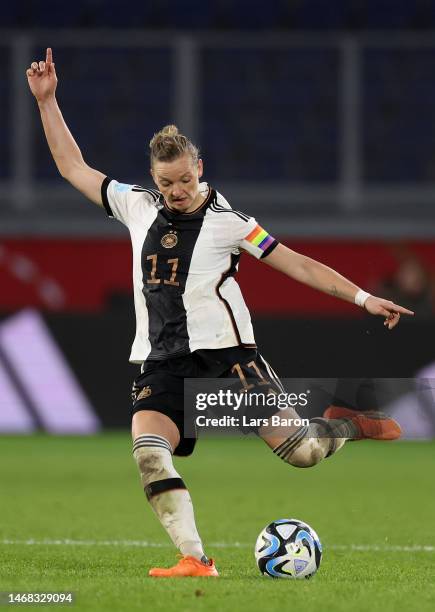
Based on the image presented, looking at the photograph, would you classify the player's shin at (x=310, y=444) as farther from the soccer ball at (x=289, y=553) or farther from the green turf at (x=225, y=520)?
the green turf at (x=225, y=520)

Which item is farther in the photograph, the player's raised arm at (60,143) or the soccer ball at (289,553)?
the player's raised arm at (60,143)

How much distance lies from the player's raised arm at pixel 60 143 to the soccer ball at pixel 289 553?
5.70 feet

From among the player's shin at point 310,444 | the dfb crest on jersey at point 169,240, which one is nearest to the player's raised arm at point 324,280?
the dfb crest on jersey at point 169,240

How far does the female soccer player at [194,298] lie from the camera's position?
624cm

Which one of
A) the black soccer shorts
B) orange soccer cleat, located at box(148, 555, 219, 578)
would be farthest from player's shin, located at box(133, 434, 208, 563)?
the black soccer shorts

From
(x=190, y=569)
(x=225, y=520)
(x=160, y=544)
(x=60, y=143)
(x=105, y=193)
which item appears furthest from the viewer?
(x=225, y=520)

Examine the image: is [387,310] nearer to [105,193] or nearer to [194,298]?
[194,298]

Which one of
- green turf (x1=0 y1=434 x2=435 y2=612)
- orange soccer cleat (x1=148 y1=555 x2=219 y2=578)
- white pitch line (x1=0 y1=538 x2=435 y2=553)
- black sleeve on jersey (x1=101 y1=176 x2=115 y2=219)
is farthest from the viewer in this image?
white pitch line (x1=0 y1=538 x2=435 y2=553)

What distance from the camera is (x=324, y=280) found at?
20.7ft

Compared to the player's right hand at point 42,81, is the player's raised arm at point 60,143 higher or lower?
lower

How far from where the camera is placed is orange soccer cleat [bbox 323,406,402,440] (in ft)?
20.9

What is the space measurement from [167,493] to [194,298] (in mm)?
880

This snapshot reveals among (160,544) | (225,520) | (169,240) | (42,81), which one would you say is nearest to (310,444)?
(169,240)

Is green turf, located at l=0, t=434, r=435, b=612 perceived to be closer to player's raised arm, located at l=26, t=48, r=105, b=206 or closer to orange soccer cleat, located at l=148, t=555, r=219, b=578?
orange soccer cleat, located at l=148, t=555, r=219, b=578
